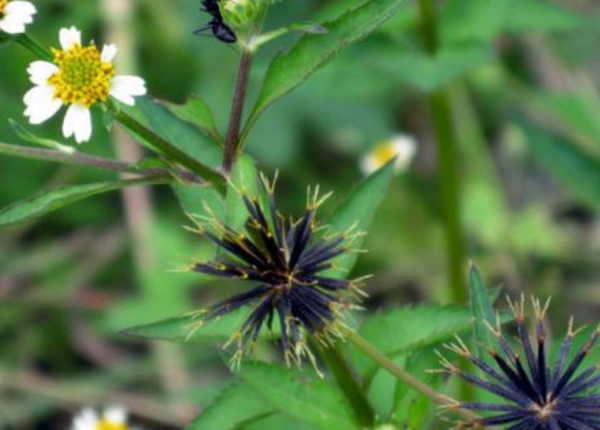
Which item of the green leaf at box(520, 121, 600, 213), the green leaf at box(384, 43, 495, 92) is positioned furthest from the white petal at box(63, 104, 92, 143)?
the green leaf at box(520, 121, 600, 213)

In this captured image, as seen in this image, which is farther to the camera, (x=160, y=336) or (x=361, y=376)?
(x=361, y=376)

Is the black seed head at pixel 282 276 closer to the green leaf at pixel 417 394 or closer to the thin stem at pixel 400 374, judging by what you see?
the thin stem at pixel 400 374

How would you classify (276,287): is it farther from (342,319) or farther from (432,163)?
(432,163)

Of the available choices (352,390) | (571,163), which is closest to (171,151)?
(352,390)

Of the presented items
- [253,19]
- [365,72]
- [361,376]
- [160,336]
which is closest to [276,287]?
[160,336]

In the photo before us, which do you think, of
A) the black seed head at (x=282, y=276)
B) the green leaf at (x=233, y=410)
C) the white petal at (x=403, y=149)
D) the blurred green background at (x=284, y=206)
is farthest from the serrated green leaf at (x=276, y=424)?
the white petal at (x=403, y=149)

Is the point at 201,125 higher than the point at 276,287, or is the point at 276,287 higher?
the point at 201,125
